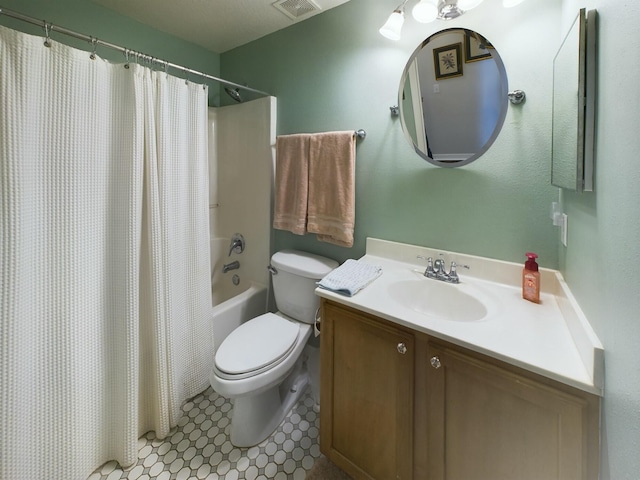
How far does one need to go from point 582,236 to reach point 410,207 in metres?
0.69

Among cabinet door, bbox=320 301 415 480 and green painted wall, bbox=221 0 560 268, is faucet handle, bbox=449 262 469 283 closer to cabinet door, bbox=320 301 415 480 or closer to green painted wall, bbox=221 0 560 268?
green painted wall, bbox=221 0 560 268

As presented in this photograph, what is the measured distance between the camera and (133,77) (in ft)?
3.92

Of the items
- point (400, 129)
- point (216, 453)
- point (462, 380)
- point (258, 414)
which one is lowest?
point (216, 453)

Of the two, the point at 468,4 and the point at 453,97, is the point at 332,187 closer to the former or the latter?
the point at 453,97

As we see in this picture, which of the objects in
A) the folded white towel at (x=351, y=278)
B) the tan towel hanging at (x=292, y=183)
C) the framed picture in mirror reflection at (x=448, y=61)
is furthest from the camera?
the tan towel hanging at (x=292, y=183)

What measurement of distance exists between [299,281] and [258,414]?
0.71m

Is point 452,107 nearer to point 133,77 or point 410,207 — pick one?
point 410,207

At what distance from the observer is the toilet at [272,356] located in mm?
1211

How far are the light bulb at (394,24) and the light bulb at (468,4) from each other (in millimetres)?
232

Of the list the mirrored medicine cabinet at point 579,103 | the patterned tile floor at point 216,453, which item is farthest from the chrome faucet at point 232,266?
the mirrored medicine cabinet at point 579,103

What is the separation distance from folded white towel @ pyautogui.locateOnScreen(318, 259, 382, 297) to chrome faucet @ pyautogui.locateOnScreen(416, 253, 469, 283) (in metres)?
0.23

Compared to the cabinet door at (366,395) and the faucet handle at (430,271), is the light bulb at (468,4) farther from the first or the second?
the cabinet door at (366,395)

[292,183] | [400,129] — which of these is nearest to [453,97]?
[400,129]

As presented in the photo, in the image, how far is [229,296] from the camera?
2256 millimetres
